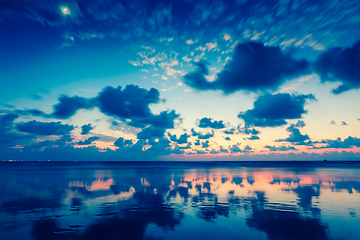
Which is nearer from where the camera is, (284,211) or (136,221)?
(136,221)

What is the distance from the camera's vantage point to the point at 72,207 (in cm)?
1247

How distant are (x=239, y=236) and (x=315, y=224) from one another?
13.8 ft

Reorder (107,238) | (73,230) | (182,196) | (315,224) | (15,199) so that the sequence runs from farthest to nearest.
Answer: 1. (182,196)
2. (15,199)
3. (315,224)
4. (73,230)
5. (107,238)

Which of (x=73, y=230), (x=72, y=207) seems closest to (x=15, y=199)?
(x=72, y=207)

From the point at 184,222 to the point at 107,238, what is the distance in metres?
3.62

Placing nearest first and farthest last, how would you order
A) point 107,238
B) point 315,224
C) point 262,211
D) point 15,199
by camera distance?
point 107,238 < point 315,224 < point 262,211 < point 15,199

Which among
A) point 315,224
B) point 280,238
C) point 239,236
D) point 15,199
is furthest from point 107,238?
point 15,199

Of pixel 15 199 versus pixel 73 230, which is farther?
pixel 15 199

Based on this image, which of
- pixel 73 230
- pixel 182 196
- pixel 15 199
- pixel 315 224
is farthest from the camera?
pixel 182 196

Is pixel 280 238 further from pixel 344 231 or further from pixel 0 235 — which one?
pixel 0 235

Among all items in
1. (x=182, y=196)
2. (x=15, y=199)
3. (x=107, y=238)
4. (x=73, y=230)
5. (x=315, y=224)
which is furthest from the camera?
(x=182, y=196)

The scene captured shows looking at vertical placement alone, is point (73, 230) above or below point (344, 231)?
above

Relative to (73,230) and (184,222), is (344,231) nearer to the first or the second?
(184,222)

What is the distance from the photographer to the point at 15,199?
14.7m
